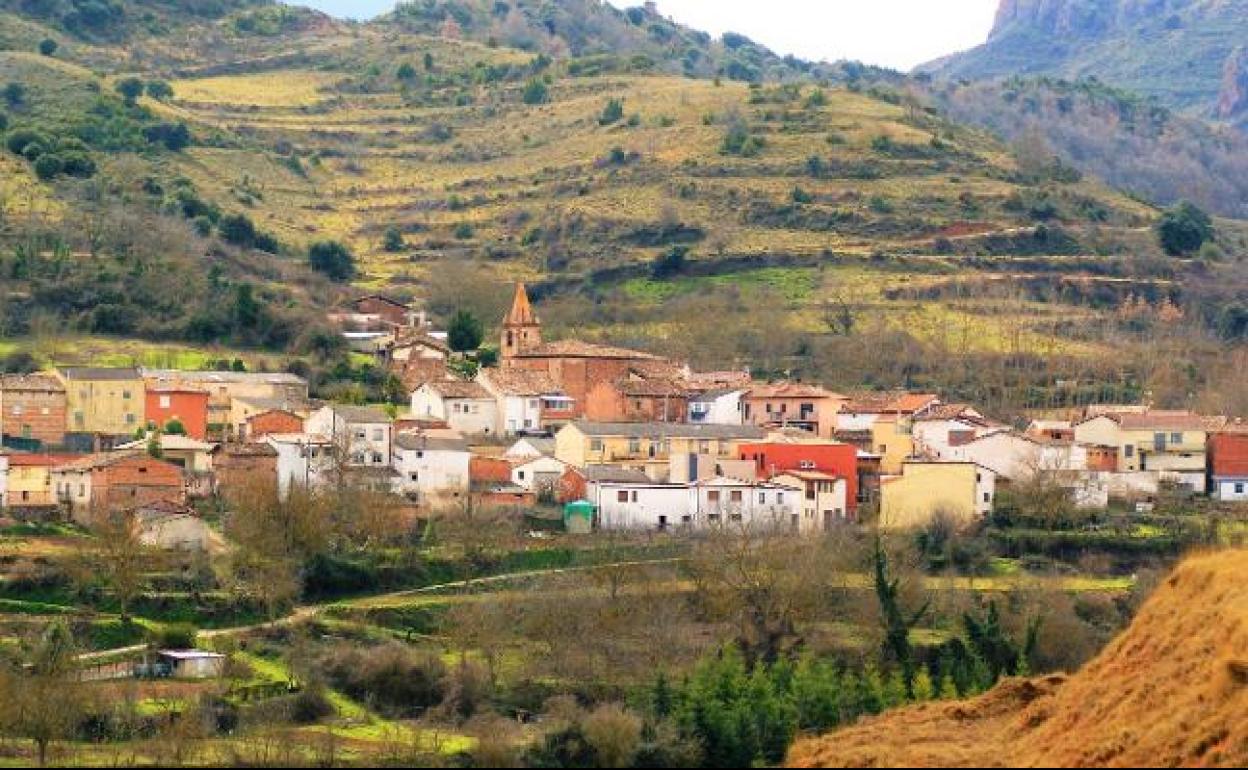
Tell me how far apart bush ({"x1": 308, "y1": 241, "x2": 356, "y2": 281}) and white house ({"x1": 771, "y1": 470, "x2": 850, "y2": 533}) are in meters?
28.7

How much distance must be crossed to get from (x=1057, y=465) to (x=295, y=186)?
46.2 m

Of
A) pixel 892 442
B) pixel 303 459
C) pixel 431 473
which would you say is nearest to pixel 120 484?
pixel 303 459

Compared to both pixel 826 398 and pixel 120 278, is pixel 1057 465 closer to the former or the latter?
pixel 826 398

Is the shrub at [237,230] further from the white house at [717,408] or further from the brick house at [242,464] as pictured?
the brick house at [242,464]

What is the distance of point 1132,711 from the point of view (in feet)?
101

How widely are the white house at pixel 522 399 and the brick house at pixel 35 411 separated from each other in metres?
10.1

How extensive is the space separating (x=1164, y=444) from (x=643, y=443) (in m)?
11.3

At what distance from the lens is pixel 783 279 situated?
8694 centimetres

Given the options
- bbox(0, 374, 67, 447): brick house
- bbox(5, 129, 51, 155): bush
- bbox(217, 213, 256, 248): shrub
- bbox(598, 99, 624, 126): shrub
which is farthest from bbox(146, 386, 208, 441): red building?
bbox(598, 99, 624, 126): shrub

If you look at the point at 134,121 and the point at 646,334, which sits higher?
the point at 134,121

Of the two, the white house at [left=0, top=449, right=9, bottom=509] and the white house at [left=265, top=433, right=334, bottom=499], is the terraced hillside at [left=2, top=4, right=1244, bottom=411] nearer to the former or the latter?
the white house at [left=265, top=433, right=334, bottom=499]

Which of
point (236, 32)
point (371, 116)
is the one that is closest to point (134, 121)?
point (371, 116)

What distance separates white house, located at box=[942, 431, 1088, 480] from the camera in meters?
62.1

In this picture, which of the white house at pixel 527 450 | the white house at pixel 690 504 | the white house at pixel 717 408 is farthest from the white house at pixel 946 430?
the white house at pixel 527 450
